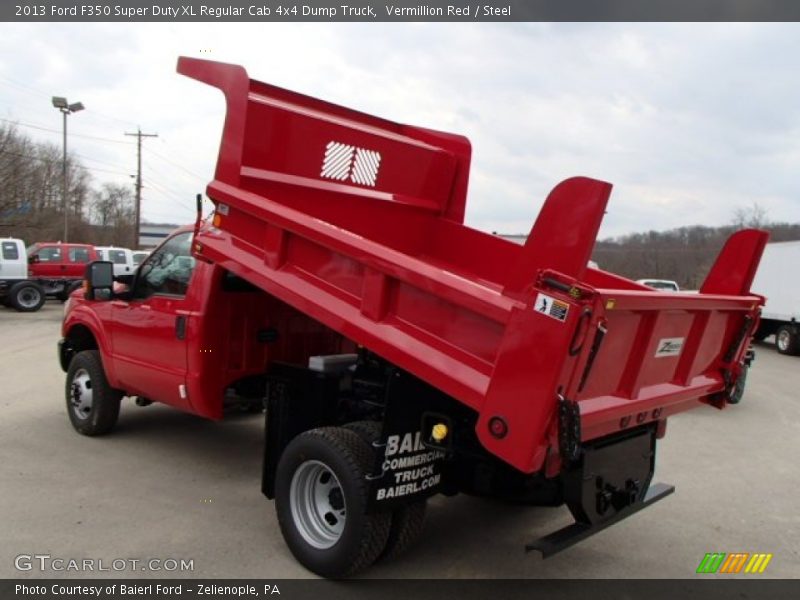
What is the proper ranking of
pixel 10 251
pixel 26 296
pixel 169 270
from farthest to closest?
pixel 26 296 < pixel 10 251 < pixel 169 270

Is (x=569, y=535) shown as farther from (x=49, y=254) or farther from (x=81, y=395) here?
(x=49, y=254)

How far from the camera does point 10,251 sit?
64.6ft

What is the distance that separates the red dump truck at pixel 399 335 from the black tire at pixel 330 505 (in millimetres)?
12

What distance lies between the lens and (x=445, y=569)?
3822mm

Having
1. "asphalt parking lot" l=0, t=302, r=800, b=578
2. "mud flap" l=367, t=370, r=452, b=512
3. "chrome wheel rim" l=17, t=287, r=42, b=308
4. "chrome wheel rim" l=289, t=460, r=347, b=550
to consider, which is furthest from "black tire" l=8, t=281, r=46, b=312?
"mud flap" l=367, t=370, r=452, b=512

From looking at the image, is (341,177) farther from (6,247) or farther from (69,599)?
(6,247)

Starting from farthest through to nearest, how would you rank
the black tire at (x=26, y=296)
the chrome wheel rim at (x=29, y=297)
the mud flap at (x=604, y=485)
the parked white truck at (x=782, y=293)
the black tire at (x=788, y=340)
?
the chrome wheel rim at (x=29, y=297), the black tire at (x=26, y=296), the parked white truck at (x=782, y=293), the black tire at (x=788, y=340), the mud flap at (x=604, y=485)

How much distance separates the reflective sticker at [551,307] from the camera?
2.61 metres

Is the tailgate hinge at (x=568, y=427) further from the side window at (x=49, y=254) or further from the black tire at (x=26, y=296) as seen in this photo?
the side window at (x=49, y=254)

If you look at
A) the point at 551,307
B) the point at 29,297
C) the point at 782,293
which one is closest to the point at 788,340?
the point at 782,293

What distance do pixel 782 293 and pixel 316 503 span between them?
18.5 metres

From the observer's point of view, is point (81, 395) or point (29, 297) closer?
point (81, 395)

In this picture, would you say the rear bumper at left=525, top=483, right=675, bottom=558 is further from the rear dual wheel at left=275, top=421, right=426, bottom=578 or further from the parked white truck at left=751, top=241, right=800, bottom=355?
the parked white truck at left=751, top=241, right=800, bottom=355

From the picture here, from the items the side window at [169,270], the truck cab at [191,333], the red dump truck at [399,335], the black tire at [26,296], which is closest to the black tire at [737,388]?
the red dump truck at [399,335]
